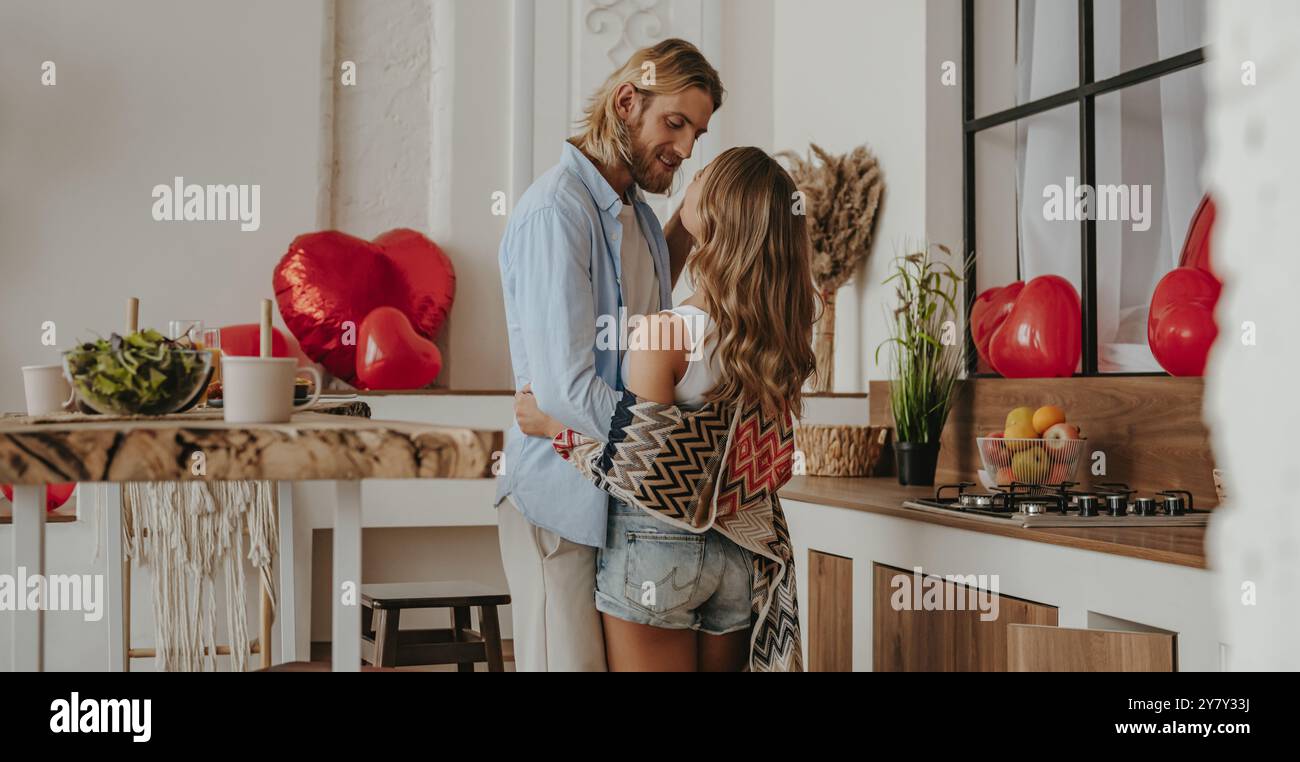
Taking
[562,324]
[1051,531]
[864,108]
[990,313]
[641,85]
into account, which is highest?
[864,108]

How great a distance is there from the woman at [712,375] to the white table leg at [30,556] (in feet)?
1.90

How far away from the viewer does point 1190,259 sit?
2.71 m

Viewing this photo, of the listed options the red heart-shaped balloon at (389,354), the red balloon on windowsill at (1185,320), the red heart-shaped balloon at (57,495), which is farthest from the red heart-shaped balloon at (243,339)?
the red balloon on windowsill at (1185,320)

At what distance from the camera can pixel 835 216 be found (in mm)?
3686

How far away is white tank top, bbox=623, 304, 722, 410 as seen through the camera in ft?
5.39

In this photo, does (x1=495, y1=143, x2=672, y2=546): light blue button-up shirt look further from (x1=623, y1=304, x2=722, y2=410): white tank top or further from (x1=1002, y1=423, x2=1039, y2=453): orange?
(x1=1002, y1=423, x2=1039, y2=453): orange

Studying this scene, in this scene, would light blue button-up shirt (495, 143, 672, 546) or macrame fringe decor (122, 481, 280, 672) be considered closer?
light blue button-up shirt (495, 143, 672, 546)

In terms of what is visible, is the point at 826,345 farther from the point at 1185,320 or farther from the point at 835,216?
the point at 1185,320

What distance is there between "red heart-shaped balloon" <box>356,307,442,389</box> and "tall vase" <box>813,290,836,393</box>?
1.28 m

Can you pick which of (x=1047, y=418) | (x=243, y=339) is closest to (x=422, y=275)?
(x=243, y=339)

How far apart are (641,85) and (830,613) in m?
1.36

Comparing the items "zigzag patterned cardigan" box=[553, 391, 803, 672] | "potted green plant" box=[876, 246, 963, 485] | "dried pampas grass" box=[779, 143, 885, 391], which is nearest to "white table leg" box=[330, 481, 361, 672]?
"zigzag patterned cardigan" box=[553, 391, 803, 672]

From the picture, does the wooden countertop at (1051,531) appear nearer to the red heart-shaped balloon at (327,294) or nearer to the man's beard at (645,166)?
the man's beard at (645,166)
